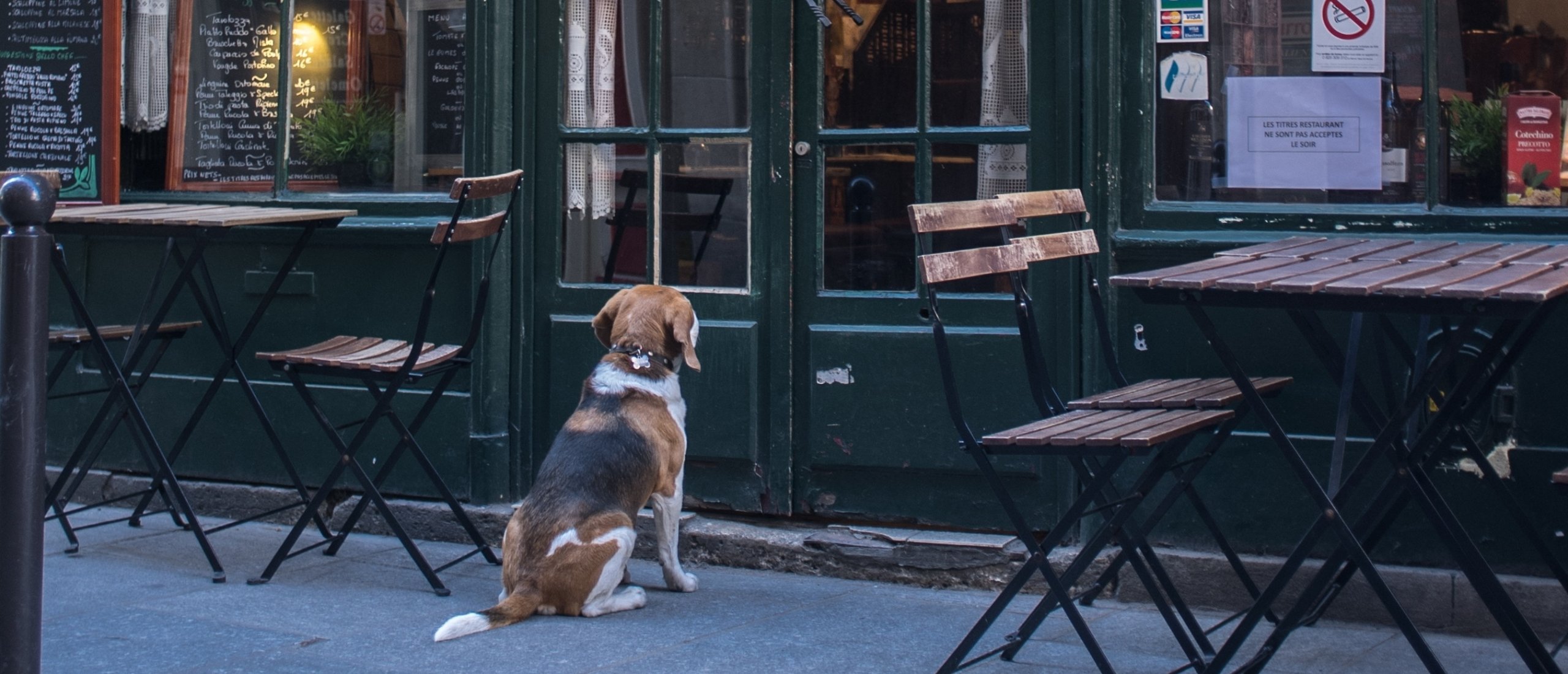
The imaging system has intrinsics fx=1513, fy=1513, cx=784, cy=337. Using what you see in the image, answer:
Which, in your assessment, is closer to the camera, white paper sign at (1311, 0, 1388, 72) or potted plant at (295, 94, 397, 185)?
white paper sign at (1311, 0, 1388, 72)

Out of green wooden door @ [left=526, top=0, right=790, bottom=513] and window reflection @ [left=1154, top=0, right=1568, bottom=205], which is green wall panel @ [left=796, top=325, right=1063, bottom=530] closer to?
green wooden door @ [left=526, top=0, right=790, bottom=513]

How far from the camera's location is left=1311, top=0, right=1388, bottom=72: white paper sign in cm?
473

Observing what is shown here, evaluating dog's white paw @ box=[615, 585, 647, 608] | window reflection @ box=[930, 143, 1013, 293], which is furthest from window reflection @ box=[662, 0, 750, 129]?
dog's white paw @ box=[615, 585, 647, 608]

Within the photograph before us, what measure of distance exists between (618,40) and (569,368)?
49.8 inches

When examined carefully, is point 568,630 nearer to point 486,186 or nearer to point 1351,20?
point 486,186

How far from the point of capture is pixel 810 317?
17.9 ft

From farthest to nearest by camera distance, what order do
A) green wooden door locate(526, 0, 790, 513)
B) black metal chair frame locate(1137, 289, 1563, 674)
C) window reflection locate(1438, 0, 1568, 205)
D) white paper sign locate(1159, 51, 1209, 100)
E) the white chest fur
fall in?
green wooden door locate(526, 0, 790, 513) < white paper sign locate(1159, 51, 1209, 100) < the white chest fur < window reflection locate(1438, 0, 1568, 205) < black metal chair frame locate(1137, 289, 1563, 674)

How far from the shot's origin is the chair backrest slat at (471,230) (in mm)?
4805

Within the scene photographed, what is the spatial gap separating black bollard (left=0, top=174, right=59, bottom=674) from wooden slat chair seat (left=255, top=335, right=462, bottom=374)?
1.78 m

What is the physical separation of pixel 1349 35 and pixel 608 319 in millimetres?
2503

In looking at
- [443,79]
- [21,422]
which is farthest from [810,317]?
[21,422]

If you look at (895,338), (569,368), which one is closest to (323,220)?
(569,368)

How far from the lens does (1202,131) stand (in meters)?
4.92

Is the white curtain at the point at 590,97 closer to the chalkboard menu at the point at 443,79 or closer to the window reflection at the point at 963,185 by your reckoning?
the chalkboard menu at the point at 443,79
